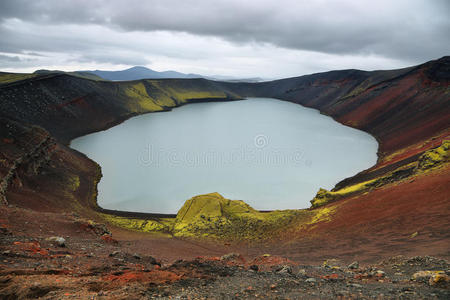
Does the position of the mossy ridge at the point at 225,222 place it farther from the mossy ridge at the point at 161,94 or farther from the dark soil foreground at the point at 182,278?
the mossy ridge at the point at 161,94

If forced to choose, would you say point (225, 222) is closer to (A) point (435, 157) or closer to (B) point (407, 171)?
(B) point (407, 171)

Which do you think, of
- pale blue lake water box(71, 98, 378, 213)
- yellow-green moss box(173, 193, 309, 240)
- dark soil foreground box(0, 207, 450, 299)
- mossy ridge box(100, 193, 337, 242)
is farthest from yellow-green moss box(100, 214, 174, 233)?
dark soil foreground box(0, 207, 450, 299)

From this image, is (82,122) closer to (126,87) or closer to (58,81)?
(58,81)

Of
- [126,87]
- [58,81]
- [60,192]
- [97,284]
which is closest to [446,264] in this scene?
[97,284]

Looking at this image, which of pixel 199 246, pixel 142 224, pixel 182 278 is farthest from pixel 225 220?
pixel 182 278

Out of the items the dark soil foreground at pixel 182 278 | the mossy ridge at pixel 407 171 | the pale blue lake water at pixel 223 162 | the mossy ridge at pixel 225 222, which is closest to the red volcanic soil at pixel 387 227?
the mossy ridge at pixel 225 222
